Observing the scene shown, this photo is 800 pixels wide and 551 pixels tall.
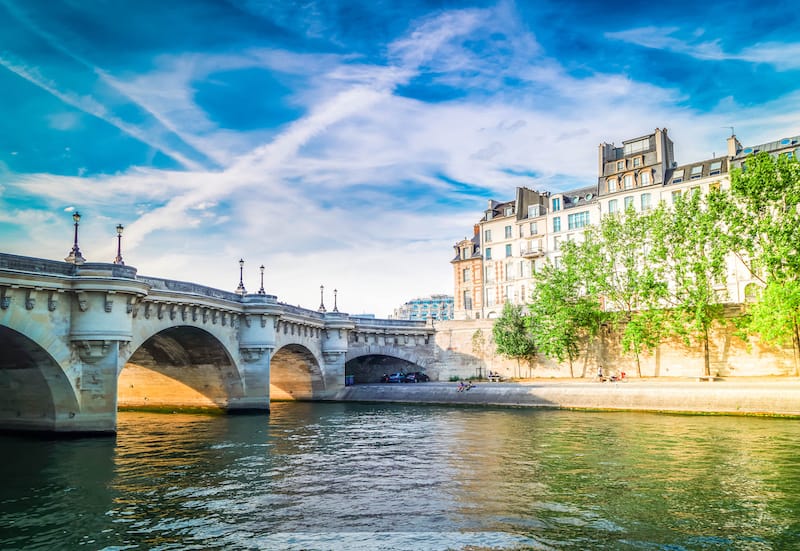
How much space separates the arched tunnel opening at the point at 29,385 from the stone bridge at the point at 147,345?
0.19 feet

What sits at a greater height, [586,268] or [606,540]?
[586,268]

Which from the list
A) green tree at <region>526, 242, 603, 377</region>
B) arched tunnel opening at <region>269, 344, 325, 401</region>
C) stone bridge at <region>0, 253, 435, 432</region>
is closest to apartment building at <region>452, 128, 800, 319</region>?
green tree at <region>526, 242, 603, 377</region>

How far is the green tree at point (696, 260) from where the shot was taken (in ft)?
168

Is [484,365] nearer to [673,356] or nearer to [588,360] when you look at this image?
[588,360]

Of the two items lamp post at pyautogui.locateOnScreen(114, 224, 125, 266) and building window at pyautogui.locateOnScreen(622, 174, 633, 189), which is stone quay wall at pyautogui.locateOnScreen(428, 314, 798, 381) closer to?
building window at pyautogui.locateOnScreen(622, 174, 633, 189)

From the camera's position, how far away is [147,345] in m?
48.8

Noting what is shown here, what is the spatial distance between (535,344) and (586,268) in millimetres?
9769

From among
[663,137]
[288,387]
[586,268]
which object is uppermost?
[663,137]

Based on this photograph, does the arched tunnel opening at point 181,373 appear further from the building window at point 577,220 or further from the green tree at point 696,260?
the building window at point 577,220

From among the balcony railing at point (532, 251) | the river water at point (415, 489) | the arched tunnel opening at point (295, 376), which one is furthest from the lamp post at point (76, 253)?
the balcony railing at point (532, 251)

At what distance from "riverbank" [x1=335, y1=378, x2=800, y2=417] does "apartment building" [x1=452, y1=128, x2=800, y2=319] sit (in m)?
17.4

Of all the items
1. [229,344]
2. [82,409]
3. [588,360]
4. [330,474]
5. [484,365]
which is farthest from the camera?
[484,365]

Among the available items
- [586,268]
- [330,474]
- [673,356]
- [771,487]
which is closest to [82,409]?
[330,474]

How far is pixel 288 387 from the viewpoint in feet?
212
